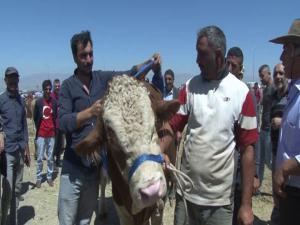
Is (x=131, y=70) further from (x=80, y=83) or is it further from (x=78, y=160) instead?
(x=78, y=160)

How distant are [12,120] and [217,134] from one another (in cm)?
491

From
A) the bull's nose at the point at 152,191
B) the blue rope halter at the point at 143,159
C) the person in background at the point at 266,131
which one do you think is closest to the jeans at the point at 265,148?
the person in background at the point at 266,131

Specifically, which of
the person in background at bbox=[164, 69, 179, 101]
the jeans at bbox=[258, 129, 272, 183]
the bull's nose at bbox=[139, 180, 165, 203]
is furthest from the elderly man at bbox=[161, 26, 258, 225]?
the person in background at bbox=[164, 69, 179, 101]

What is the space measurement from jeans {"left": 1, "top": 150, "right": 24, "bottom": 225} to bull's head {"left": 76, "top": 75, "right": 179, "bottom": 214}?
3740mm

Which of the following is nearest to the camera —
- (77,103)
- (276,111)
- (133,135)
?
(133,135)

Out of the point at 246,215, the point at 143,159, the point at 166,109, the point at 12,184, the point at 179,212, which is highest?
the point at 166,109

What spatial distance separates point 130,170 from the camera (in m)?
3.12

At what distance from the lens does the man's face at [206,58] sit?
11.0 feet

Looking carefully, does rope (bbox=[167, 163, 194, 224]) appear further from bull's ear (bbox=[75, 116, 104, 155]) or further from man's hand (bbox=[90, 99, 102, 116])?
man's hand (bbox=[90, 99, 102, 116])

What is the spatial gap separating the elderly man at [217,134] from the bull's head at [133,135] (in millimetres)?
335

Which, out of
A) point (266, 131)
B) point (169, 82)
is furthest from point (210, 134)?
point (169, 82)

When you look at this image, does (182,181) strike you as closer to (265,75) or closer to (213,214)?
(213,214)

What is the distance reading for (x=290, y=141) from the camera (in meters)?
3.15

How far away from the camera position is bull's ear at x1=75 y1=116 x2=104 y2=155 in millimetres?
3438
